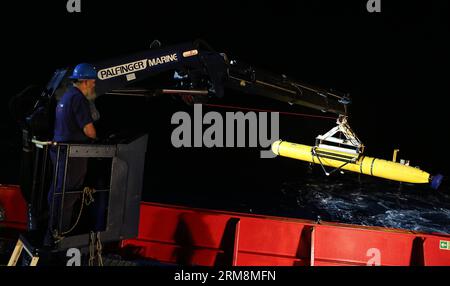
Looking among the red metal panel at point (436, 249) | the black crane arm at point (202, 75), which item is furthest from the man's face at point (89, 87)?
the red metal panel at point (436, 249)

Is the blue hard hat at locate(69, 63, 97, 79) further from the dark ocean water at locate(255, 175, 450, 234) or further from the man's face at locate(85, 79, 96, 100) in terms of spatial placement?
the dark ocean water at locate(255, 175, 450, 234)

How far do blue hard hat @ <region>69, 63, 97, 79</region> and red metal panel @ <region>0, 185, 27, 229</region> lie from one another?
2.65 meters

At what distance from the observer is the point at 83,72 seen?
388 cm

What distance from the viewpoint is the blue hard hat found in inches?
152

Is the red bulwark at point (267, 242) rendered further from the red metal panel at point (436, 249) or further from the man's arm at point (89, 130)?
the man's arm at point (89, 130)

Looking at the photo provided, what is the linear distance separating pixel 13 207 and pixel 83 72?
9.56 ft

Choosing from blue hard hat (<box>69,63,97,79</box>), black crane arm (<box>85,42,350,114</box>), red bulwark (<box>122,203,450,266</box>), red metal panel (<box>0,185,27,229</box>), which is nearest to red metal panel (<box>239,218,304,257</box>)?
red bulwark (<box>122,203,450,266</box>)

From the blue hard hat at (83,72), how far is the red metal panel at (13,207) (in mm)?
2654

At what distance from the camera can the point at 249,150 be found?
58.2 ft

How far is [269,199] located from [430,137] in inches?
670

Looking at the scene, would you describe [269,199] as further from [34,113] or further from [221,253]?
[34,113]

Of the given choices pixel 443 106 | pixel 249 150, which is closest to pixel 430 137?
pixel 443 106

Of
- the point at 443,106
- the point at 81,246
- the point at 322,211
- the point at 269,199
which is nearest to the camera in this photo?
the point at 81,246

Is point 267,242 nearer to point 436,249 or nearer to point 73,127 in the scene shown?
point 436,249
